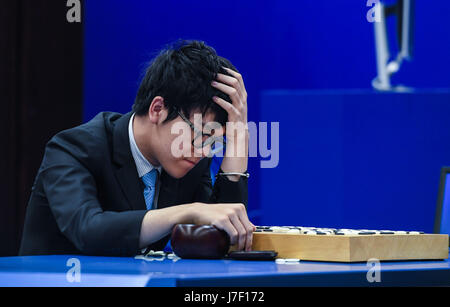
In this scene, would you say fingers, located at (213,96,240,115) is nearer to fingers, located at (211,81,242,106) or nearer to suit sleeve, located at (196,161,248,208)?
fingers, located at (211,81,242,106)

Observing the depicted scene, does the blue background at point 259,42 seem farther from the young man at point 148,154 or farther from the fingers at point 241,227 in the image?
the fingers at point 241,227

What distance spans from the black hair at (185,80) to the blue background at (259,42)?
180 cm

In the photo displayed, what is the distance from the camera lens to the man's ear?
176cm

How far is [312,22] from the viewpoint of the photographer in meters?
3.73

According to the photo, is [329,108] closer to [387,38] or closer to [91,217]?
[387,38]

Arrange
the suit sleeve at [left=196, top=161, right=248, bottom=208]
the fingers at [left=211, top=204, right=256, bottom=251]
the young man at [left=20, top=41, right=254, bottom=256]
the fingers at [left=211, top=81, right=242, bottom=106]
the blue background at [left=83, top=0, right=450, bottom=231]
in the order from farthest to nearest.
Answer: the blue background at [left=83, top=0, right=450, bottom=231]
the suit sleeve at [left=196, top=161, right=248, bottom=208]
the fingers at [left=211, top=81, right=242, bottom=106]
the young man at [left=20, top=41, right=254, bottom=256]
the fingers at [left=211, top=204, right=256, bottom=251]

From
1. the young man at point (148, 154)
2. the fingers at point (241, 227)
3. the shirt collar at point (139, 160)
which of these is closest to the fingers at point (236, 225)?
the fingers at point (241, 227)

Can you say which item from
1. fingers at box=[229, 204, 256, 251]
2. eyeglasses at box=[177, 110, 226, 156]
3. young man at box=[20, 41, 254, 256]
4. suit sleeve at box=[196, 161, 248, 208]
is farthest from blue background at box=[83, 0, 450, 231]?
fingers at box=[229, 204, 256, 251]

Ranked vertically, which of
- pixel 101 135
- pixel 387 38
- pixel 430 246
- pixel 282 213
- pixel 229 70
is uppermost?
pixel 387 38

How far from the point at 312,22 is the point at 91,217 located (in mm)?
2480

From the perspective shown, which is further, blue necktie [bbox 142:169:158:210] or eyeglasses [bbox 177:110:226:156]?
blue necktie [bbox 142:169:158:210]

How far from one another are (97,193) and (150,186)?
0.14 m

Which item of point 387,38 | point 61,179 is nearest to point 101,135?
point 61,179

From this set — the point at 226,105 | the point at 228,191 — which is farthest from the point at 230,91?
the point at 228,191
